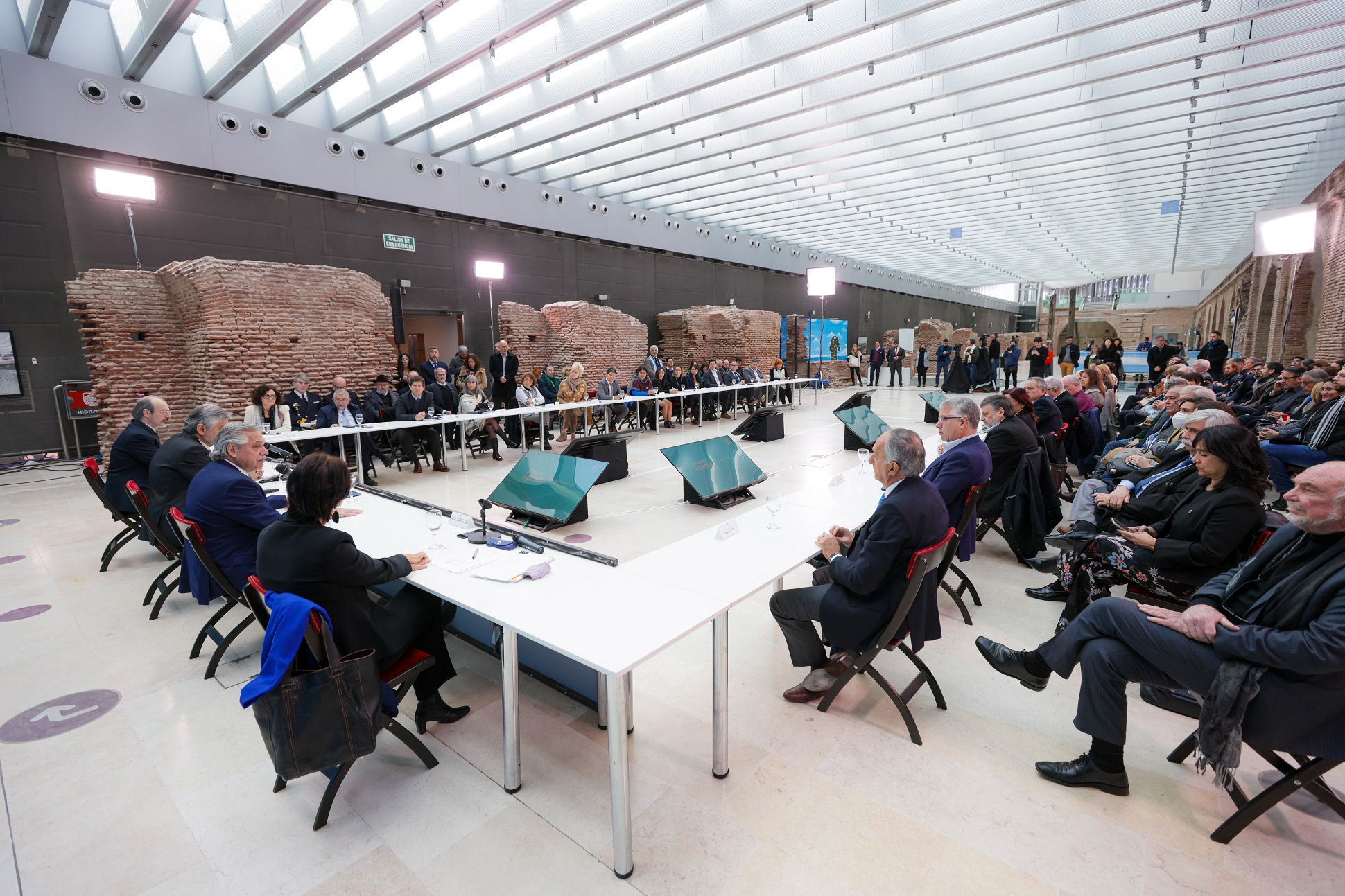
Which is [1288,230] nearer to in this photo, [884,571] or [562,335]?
[884,571]

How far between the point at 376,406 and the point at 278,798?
20.1 feet

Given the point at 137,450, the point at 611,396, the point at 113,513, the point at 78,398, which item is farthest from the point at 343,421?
the point at 611,396

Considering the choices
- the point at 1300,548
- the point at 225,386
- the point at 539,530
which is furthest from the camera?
the point at 225,386

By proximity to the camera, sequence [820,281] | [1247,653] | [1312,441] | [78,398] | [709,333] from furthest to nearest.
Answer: [709,333] → [820,281] → [78,398] → [1312,441] → [1247,653]

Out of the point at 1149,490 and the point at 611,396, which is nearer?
the point at 1149,490

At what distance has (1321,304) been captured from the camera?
8.75 meters

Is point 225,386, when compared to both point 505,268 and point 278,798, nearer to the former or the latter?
point 505,268

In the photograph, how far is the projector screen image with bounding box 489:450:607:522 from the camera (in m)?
4.80

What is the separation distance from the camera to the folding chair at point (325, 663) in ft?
6.00

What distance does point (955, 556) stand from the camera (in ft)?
10.8

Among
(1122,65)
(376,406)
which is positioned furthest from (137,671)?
(1122,65)

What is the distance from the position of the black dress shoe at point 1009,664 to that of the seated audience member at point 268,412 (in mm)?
7023

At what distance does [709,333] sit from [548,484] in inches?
487

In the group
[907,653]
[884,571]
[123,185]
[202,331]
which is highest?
[123,185]
